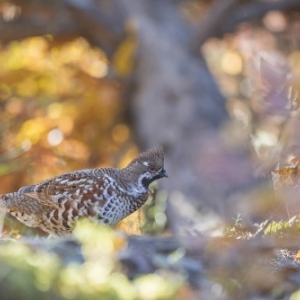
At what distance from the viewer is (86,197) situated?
530cm

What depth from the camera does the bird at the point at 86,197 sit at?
5.25 meters

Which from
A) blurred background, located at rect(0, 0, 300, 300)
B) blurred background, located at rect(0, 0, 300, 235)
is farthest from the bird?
blurred background, located at rect(0, 0, 300, 235)

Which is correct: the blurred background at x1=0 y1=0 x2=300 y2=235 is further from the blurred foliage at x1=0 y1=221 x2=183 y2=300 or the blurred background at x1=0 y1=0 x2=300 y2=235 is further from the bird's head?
the blurred foliage at x1=0 y1=221 x2=183 y2=300

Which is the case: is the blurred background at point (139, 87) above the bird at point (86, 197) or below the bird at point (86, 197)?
below

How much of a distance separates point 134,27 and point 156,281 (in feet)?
34.3

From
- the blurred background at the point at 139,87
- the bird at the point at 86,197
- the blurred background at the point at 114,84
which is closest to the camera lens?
the bird at the point at 86,197

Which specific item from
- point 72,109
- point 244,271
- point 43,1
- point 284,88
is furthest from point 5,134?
point 244,271

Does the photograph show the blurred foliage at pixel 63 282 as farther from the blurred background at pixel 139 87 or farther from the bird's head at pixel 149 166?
the blurred background at pixel 139 87

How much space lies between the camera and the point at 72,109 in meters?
12.7

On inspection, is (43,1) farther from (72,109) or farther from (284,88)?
(284,88)

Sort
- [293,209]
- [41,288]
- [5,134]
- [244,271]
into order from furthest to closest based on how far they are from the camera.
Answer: [5,134], [293,209], [244,271], [41,288]

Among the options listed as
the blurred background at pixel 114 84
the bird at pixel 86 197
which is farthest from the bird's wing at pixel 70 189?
the blurred background at pixel 114 84

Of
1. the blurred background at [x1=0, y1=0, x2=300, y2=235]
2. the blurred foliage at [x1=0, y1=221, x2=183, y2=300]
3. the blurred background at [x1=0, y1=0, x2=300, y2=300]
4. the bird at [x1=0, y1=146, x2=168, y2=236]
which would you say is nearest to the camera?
the blurred foliage at [x1=0, y1=221, x2=183, y2=300]

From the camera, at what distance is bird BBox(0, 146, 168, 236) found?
17.2ft
